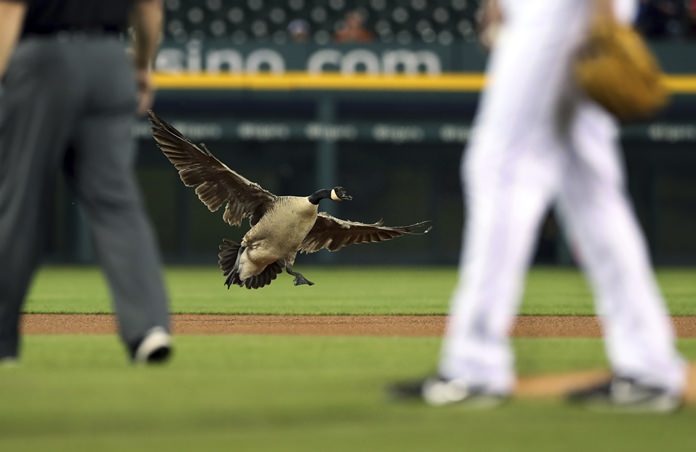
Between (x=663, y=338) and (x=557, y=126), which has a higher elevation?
(x=557, y=126)

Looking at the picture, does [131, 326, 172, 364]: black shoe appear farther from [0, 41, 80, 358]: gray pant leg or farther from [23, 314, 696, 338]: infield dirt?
[23, 314, 696, 338]: infield dirt

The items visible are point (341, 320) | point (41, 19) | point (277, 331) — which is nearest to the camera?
point (41, 19)

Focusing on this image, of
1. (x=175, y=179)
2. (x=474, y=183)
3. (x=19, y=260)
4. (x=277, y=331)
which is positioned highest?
(x=474, y=183)

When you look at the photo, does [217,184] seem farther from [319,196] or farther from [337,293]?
[337,293]

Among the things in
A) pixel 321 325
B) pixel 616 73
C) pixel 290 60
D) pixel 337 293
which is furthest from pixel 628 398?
pixel 290 60

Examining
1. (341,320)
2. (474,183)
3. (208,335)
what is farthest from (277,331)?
(474,183)

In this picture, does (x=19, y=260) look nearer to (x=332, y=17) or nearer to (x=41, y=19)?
(x=41, y=19)
